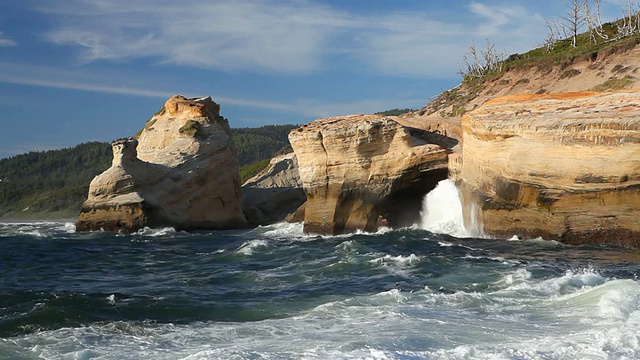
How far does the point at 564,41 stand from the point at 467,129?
36923mm

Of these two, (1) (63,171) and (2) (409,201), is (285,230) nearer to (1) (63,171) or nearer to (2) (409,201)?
(2) (409,201)

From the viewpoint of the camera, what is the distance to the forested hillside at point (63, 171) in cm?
6266

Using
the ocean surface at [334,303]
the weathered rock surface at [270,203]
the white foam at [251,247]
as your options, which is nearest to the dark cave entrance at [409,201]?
the ocean surface at [334,303]

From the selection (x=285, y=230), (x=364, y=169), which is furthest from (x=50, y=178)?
(x=364, y=169)

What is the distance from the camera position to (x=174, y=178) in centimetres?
3039

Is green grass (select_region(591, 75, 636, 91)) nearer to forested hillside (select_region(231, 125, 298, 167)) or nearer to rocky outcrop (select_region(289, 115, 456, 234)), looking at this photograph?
rocky outcrop (select_region(289, 115, 456, 234))

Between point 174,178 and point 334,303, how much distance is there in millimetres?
19798

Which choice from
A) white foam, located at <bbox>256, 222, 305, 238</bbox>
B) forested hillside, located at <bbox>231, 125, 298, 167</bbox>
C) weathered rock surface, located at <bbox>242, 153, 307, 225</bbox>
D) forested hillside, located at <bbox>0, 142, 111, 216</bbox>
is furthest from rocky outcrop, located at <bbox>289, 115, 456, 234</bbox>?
forested hillside, located at <bbox>231, 125, 298, 167</bbox>

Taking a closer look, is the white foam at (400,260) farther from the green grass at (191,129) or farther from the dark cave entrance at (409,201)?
the green grass at (191,129)

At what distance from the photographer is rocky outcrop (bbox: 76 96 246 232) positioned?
2919cm

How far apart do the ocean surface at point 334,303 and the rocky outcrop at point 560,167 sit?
2.23 feet

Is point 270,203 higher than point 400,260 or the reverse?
higher

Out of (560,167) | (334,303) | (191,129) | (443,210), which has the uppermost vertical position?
(191,129)

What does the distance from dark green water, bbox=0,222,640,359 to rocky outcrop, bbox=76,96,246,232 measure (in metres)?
9.23
